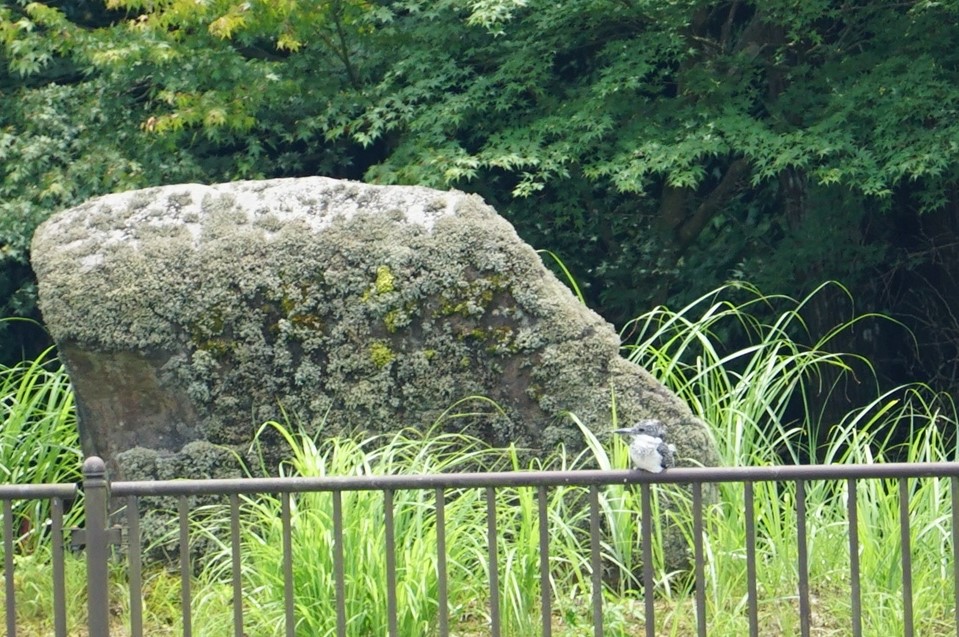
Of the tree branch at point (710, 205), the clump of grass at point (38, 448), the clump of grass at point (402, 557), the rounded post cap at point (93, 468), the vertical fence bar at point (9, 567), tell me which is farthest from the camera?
the tree branch at point (710, 205)

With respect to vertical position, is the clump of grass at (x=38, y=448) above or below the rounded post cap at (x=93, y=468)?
below

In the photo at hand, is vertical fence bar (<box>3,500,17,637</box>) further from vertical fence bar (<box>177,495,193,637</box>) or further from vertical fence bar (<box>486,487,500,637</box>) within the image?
vertical fence bar (<box>486,487,500,637</box>)

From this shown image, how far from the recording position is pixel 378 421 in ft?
16.6

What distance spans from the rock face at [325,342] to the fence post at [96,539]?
63.4 inches

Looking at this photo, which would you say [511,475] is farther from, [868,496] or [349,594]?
[868,496]

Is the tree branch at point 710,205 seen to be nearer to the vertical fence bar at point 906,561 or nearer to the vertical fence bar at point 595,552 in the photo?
the vertical fence bar at point 906,561

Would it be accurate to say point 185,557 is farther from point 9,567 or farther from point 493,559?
point 493,559

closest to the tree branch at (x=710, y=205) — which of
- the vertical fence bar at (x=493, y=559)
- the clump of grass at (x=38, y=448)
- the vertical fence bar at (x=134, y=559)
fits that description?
the clump of grass at (x=38, y=448)

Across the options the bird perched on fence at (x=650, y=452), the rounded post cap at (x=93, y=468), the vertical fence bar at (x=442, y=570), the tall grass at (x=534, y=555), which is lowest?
the tall grass at (x=534, y=555)

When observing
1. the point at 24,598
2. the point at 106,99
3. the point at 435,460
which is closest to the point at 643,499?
the point at 435,460

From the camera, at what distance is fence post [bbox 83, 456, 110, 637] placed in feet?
10.9

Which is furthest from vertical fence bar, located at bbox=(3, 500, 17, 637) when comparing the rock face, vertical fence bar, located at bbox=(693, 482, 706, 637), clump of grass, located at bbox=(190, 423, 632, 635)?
vertical fence bar, located at bbox=(693, 482, 706, 637)

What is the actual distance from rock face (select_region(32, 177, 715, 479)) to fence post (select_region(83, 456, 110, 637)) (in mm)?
1610

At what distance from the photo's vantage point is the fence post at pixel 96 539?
333cm
